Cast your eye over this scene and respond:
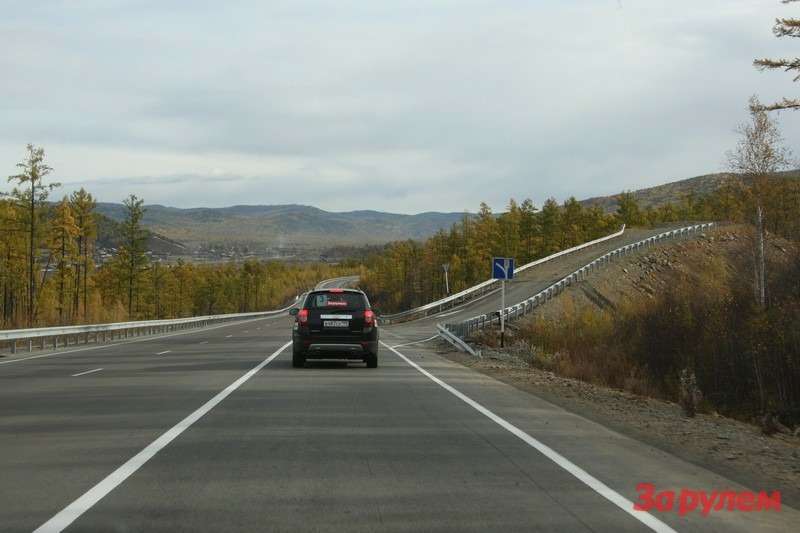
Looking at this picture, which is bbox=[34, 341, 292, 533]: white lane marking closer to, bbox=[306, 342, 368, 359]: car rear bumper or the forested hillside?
bbox=[306, 342, 368, 359]: car rear bumper

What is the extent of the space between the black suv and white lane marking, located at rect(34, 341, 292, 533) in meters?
6.76

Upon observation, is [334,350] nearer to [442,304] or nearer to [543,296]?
[543,296]

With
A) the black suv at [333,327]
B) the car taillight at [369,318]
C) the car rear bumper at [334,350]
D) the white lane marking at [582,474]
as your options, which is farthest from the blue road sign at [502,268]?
the white lane marking at [582,474]

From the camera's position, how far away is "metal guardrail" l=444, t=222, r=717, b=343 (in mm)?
38250

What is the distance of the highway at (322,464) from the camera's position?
20.2 ft

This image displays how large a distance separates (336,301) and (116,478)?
12.7 metres

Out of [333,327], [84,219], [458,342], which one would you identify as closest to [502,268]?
[458,342]

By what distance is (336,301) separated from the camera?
65.9 feet

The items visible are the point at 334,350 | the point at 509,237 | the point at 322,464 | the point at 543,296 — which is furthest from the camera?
the point at 509,237

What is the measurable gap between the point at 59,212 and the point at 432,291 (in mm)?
86391

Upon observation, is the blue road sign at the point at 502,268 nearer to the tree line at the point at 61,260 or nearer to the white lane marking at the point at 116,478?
the white lane marking at the point at 116,478

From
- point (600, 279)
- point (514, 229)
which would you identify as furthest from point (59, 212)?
point (514, 229)

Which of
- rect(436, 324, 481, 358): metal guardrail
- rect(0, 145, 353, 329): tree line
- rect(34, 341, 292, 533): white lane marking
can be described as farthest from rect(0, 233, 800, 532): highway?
rect(0, 145, 353, 329): tree line

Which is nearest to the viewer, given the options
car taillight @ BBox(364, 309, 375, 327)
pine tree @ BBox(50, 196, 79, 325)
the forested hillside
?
car taillight @ BBox(364, 309, 375, 327)
